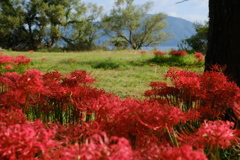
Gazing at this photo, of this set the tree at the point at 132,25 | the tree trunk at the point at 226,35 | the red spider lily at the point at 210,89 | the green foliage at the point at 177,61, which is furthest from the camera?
the tree at the point at 132,25

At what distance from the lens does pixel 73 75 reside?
1.93 meters

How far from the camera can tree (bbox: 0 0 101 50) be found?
27.7 m

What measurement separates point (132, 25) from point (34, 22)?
13925 millimetres

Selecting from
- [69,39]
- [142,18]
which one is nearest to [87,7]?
[69,39]

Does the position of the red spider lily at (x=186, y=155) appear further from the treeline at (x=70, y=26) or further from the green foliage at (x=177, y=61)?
the treeline at (x=70, y=26)

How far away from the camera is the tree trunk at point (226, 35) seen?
252 cm

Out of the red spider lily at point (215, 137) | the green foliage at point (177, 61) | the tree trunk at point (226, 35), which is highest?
the tree trunk at point (226, 35)

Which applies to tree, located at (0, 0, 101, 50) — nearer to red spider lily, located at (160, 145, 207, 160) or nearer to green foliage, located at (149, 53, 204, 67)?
green foliage, located at (149, 53, 204, 67)

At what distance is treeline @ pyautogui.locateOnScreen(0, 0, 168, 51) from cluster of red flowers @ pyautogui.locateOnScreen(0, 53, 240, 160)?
2650cm

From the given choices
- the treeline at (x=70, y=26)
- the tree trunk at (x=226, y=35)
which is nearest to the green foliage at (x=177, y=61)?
the tree trunk at (x=226, y=35)

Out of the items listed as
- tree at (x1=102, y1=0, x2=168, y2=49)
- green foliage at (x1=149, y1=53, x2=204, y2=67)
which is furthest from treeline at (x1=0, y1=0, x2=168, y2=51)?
green foliage at (x1=149, y1=53, x2=204, y2=67)

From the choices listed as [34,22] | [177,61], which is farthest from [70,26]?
[177,61]

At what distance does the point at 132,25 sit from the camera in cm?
3678

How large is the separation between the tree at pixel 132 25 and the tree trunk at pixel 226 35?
3412 cm
